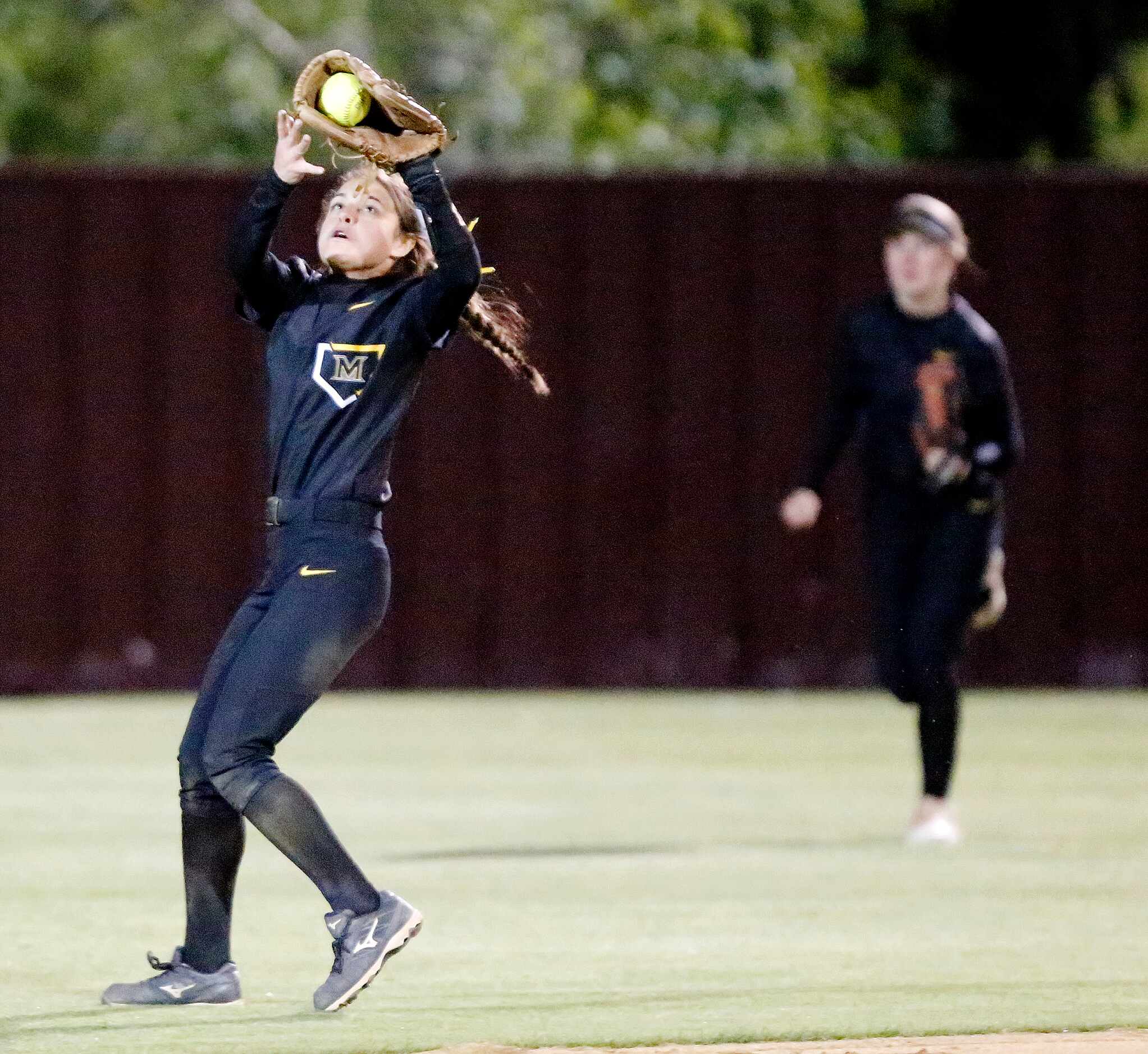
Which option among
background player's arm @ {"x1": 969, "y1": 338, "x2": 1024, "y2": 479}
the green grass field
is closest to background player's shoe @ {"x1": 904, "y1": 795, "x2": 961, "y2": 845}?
the green grass field

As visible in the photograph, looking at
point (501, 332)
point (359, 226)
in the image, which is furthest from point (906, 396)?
point (359, 226)

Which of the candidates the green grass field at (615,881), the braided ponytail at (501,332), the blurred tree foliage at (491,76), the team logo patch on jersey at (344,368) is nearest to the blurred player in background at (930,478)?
the green grass field at (615,881)

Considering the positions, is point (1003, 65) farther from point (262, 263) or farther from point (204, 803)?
point (204, 803)

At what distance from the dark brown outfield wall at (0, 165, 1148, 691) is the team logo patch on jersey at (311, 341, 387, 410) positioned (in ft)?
27.7

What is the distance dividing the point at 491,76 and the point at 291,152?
15.9 m

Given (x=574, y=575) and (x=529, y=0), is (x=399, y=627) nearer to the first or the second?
(x=574, y=575)

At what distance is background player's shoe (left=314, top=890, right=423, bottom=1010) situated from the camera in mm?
6066

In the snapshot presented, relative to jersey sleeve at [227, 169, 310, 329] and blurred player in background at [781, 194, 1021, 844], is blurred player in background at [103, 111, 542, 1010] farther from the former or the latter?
blurred player in background at [781, 194, 1021, 844]

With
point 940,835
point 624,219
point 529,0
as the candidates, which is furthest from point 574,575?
point 529,0

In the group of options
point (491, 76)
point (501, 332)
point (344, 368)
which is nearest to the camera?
point (344, 368)

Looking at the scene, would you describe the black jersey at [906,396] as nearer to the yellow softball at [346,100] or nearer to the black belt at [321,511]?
the black belt at [321,511]

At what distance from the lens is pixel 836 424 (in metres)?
9.97

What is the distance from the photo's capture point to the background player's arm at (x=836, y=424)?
991 centimetres

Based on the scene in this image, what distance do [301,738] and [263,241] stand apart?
6910 mm
